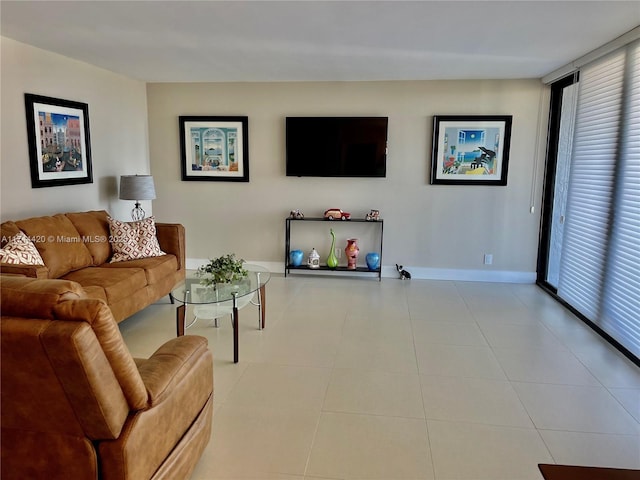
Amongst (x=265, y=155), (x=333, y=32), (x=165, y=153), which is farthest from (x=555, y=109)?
(x=165, y=153)

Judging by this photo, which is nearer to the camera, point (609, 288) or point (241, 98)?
point (609, 288)

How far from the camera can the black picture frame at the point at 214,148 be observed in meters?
5.90

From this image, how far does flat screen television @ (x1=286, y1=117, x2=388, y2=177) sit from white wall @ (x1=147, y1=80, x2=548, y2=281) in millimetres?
132

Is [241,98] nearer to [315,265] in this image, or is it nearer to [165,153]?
[165,153]

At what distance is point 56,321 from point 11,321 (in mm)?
139

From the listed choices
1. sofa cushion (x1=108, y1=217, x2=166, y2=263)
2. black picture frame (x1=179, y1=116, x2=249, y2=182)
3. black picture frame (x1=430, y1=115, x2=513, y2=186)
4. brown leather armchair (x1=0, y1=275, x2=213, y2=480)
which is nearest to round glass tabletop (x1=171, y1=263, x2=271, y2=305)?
sofa cushion (x1=108, y1=217, x2=166, y2=263)

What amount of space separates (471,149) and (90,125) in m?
4.41

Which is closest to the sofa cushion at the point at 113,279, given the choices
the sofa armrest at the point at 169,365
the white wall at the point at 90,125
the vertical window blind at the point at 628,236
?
the white wall at the point at 90,125

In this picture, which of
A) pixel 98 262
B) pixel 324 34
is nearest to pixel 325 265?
pixel 98 262

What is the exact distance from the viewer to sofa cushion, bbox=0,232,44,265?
3.22 m

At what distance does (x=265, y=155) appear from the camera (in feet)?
19.4

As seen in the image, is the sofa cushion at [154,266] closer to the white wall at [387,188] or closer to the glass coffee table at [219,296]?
the glass coffee table at [219,296]

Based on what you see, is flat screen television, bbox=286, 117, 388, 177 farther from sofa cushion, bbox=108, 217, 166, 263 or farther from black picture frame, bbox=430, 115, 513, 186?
sofa cushion, bbox=108, 217, 166, 263

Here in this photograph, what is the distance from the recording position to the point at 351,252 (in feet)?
18.7
